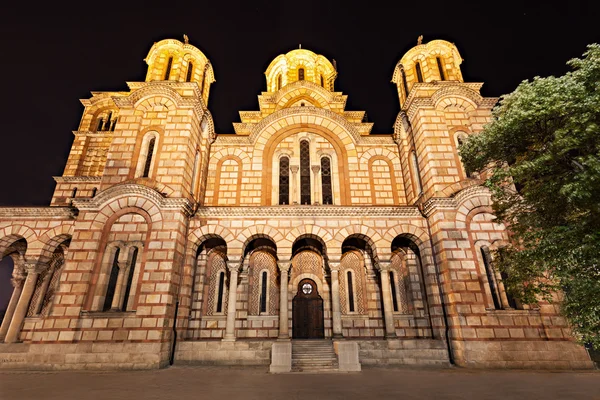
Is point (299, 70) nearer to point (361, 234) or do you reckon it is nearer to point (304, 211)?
point (304, 211)

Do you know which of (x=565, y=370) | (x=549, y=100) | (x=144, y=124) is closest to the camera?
(x=549, y=100)

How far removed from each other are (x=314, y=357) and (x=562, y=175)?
9.80 m

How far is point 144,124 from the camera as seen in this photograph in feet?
48.1

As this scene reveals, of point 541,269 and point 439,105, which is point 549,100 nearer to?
point 541,269

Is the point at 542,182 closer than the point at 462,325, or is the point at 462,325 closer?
the point at 542,182

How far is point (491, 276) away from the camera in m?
11.9

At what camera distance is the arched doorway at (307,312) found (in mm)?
14539

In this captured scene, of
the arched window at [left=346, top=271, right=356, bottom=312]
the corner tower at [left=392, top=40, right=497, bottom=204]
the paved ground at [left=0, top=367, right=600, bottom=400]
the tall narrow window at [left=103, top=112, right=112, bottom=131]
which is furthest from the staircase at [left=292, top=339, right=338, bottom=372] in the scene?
the tall narrow window at [left=103, top=112, right=112, bottom=131]

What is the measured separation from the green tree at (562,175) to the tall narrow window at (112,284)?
1417 centimetres

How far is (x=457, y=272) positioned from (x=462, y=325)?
1.97 meters

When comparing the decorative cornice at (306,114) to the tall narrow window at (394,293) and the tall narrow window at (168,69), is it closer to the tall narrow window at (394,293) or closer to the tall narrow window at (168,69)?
the tall narrow window at (168,69)

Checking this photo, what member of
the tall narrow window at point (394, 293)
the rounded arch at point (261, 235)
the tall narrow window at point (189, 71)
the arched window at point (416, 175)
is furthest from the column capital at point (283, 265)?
the tall narrow window at point (189, 71)

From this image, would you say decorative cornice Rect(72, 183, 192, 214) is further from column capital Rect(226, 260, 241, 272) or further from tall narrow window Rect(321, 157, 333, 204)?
tall narrow window Rect(321, 157, 333, 204)

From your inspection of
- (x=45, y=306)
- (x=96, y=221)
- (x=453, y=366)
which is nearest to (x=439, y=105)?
(x=453, y=366)
